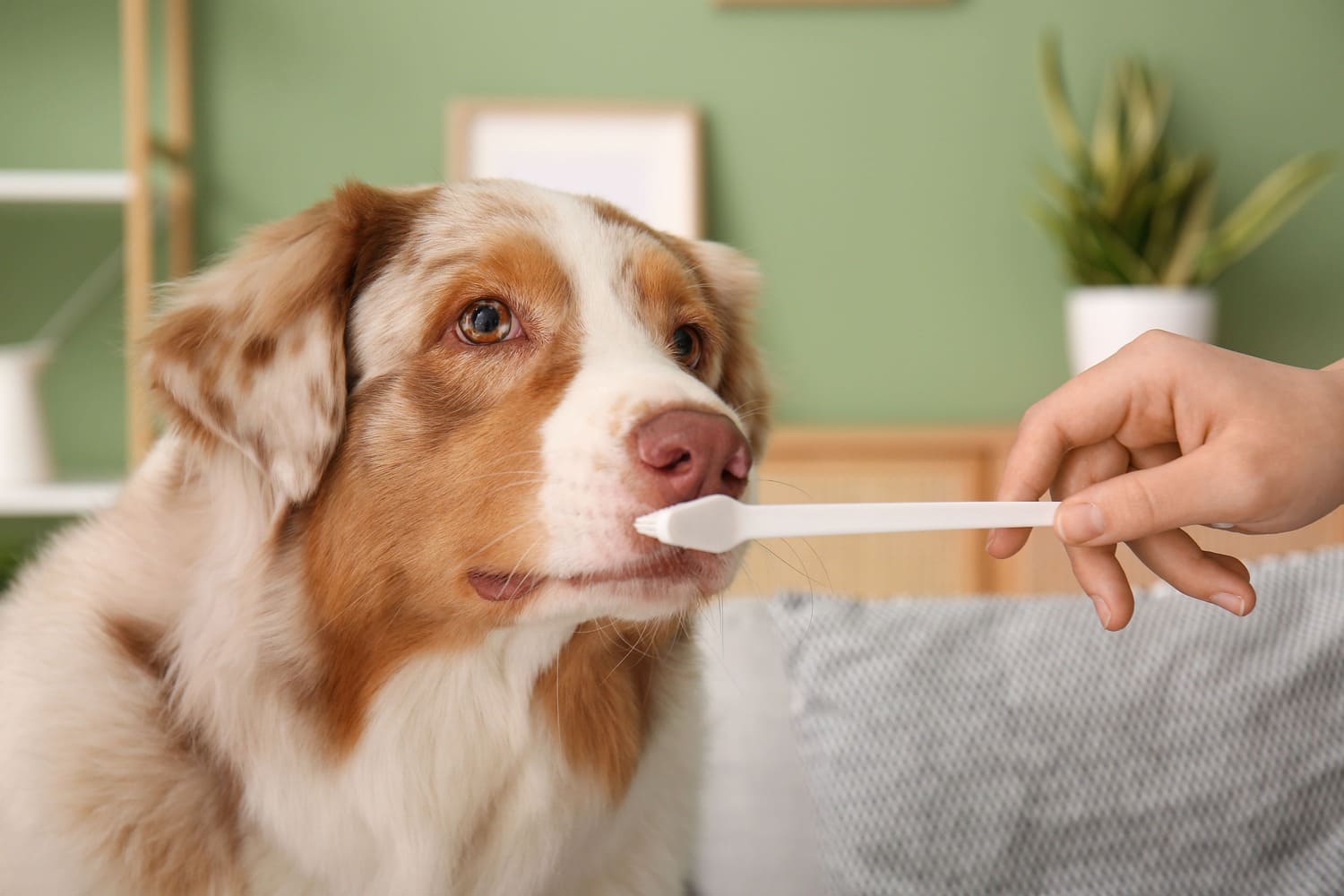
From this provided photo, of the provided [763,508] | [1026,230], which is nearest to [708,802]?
[763,508]

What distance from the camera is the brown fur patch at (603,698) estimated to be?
4.10 feet

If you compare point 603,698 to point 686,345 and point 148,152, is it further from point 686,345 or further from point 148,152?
point 148,152

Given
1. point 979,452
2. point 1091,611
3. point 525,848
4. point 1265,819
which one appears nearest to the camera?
point 525,848

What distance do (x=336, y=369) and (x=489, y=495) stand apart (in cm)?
22

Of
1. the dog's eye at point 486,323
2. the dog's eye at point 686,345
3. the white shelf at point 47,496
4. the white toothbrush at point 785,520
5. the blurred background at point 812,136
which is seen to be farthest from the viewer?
the blurred background at point 812,136

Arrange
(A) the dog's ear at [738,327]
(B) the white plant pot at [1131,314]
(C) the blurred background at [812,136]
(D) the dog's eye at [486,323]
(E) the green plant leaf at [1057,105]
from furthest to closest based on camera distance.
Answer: (C) the blurred background at [812,136] < (E) the green plant leaf at [1057,105] < (B) the white plant pot at [1131,314] < (A) the dog's ear at [738,327] < (D) the dog's eye at [486,323]

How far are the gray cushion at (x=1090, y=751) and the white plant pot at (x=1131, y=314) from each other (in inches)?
61.2

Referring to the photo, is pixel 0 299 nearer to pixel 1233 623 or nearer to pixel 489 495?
pixel 489 495

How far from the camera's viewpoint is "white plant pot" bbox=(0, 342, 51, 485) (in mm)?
2830

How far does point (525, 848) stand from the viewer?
48.8 inches

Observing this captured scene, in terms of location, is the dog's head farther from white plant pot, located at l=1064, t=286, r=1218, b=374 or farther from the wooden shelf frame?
white plant pot, located at l=1064, t=286, r=1218, b=374

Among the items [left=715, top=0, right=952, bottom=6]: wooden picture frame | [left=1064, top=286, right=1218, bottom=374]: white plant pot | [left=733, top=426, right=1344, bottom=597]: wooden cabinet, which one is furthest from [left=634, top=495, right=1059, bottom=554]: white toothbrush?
[left=715, top=0, right=952, bottom=6]: wooden picture frame

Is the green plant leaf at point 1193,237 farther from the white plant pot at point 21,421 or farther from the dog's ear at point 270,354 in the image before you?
the white plant pot at point 21,421

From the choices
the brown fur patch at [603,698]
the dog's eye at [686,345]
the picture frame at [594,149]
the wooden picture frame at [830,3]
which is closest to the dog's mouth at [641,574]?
the brown fur patch at [603,698]
